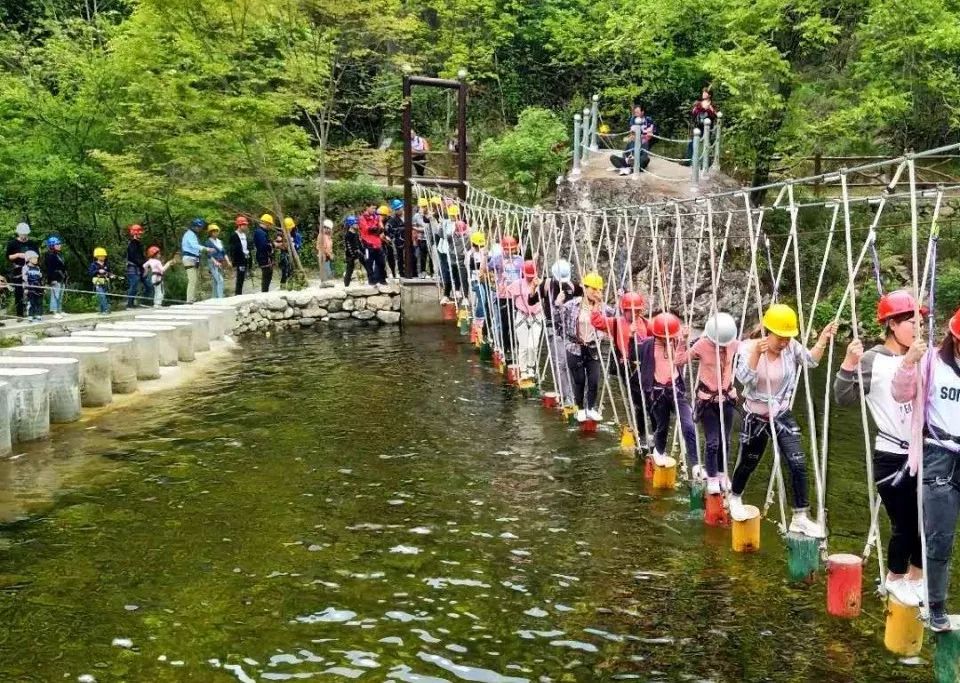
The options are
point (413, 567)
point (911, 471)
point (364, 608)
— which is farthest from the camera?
point (413, 567)

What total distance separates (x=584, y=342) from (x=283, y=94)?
1159 cm

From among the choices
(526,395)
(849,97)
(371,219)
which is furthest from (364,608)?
(849,97)

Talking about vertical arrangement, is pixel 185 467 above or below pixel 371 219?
below

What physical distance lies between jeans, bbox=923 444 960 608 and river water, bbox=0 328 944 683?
0.64 metres

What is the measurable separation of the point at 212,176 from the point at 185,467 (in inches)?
459

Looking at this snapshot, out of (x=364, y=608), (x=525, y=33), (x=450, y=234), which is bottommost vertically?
(x=364, y=608)

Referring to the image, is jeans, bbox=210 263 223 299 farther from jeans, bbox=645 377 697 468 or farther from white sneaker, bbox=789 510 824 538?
white sneaker, bbox=789 510 824 538

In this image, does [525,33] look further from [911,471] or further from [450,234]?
[911,471]

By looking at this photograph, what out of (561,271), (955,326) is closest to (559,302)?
(561,271)

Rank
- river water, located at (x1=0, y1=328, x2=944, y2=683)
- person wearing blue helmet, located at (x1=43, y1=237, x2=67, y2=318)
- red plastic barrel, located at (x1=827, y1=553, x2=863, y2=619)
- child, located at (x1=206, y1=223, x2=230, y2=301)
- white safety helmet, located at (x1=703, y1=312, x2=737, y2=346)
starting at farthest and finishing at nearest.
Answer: child, located at (x1=206, y1=223, x2=230, y2=301)
person wearing blue helmet, located at (x1=43, y1=237, x2=67, y2=318)
white safety helmet, located at (x1=703, y1=312, x2=737, y2=346)
red plastic barrel, located at (x1=827, y1=553, x2=863, y2=619)
river water, located at (x1=0, y1=328, x2=944, y2=683)

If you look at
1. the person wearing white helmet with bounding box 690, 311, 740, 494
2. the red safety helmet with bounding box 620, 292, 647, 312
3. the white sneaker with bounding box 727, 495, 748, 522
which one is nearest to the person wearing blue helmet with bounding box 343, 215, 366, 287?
the red safety helmet with bounding box 620, 292, 647, 312

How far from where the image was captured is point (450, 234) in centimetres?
1777

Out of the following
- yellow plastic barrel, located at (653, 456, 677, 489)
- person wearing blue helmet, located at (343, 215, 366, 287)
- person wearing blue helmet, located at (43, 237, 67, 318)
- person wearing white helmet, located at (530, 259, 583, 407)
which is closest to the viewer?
yellow plastic barrel, located at (653, 456, 677, 489)

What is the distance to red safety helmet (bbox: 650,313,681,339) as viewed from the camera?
785 cm
